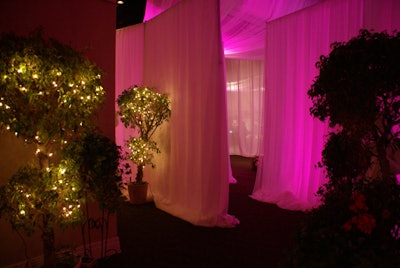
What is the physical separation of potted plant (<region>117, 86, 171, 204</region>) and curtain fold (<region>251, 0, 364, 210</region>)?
1.82 meters

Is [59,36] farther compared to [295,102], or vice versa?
[295,102]

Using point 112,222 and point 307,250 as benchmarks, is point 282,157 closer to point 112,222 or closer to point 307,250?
point 112,222

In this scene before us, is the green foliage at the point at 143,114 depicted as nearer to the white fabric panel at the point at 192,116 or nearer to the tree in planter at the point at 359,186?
the white fabric panel at the point at 192,116

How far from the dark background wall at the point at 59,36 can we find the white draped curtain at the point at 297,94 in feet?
9.22

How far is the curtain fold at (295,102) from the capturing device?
4340 mm

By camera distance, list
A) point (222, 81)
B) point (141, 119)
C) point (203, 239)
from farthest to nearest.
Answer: point (141, 119), point (222, 81), point (203, 239)

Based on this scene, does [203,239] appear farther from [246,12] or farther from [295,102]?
[246,12]

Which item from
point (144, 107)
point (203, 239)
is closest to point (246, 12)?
point (144, 107)

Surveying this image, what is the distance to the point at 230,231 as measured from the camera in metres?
3.66

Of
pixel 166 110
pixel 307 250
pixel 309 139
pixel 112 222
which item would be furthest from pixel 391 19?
pixel 112 222

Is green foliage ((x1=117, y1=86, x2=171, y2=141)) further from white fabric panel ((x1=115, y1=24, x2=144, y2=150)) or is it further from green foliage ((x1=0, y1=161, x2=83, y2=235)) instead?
green foliage ((x1=0, y1=161, x2=83, y2=235))

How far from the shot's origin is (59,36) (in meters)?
2.72

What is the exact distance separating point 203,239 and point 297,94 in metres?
2.64

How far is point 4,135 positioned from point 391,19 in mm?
4438
